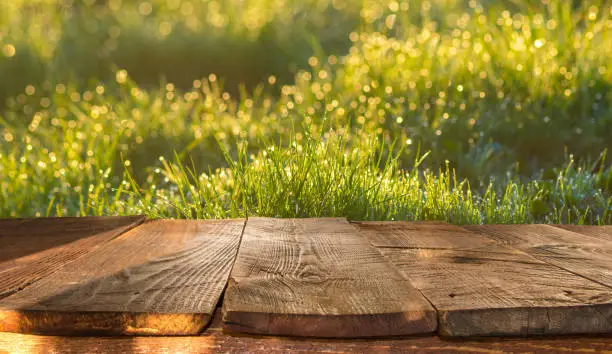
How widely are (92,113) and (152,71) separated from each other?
230 centimetres

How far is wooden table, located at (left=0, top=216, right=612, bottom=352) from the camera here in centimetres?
124

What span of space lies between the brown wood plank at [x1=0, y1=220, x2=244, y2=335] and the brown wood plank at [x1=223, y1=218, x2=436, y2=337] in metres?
0.06

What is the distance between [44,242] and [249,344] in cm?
97

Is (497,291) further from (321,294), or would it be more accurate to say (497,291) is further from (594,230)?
(594,230)

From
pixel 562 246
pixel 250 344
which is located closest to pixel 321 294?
pixel 250 344

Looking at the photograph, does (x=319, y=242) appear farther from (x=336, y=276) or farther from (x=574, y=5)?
(x=574, y=5)

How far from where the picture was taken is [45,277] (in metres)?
1.50

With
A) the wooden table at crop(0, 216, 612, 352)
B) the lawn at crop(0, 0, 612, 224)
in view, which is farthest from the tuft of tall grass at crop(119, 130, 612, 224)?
the wooden table at crop(0, 216, 612, 352)

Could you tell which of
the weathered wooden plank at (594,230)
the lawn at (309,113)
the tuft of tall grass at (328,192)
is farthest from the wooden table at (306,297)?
the lawn at (309,113)

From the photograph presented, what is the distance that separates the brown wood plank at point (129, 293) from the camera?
1238 mm

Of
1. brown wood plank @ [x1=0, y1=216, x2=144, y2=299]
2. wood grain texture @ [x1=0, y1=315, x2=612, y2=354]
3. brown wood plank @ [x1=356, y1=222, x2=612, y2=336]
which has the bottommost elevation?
wood grain texture @ [x1=0, y1=315, x2=612, y2=354]

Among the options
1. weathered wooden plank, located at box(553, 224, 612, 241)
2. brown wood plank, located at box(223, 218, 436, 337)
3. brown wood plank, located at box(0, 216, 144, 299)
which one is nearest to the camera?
brown wood plank, located at box(223, 218, 436, 337)

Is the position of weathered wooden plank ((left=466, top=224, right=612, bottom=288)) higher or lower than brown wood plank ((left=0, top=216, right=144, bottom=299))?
lower

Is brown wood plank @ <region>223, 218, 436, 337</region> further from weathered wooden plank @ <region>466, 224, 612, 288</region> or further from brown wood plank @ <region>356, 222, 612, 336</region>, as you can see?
weathered wooden plank @ <region>466, 224, 612, 288</region>
